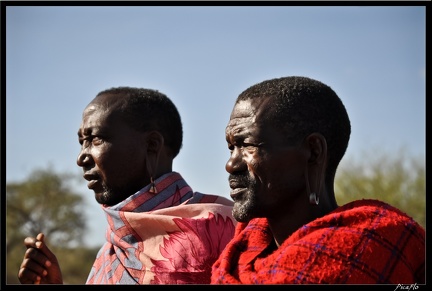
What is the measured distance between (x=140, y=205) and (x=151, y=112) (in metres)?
0.64

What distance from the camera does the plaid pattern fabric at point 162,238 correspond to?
4.42 metres

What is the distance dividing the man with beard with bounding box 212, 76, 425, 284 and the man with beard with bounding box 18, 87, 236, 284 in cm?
78

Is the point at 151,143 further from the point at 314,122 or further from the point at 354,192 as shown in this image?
the point at 354,192

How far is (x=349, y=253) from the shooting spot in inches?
129

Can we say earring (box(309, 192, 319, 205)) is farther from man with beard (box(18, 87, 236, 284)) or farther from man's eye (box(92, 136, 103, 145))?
man's eye (box(92, 136, 103, 145))

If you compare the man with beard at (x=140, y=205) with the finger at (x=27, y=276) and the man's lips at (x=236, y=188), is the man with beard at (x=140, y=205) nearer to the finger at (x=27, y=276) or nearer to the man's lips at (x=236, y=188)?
the finger at (x=27, y=276)

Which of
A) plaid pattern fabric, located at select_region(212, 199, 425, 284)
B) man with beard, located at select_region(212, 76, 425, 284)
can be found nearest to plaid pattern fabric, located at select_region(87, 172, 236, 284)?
man with beard, located at select_region(212, 76, 425, 284)

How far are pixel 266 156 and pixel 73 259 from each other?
23878 mm

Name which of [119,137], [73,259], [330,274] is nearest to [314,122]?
[330,274]

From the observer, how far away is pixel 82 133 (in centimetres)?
482

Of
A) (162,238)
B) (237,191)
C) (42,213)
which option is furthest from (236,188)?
(42,213)

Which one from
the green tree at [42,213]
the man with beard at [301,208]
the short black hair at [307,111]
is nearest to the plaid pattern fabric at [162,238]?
the man with beard at [301,208]

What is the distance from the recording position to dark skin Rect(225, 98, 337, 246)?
11.5 ft

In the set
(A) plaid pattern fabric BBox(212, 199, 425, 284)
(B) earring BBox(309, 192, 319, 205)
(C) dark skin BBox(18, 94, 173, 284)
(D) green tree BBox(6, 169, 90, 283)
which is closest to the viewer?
(A) plaid pattern fabric BBox(212, 199, 425, 284)
